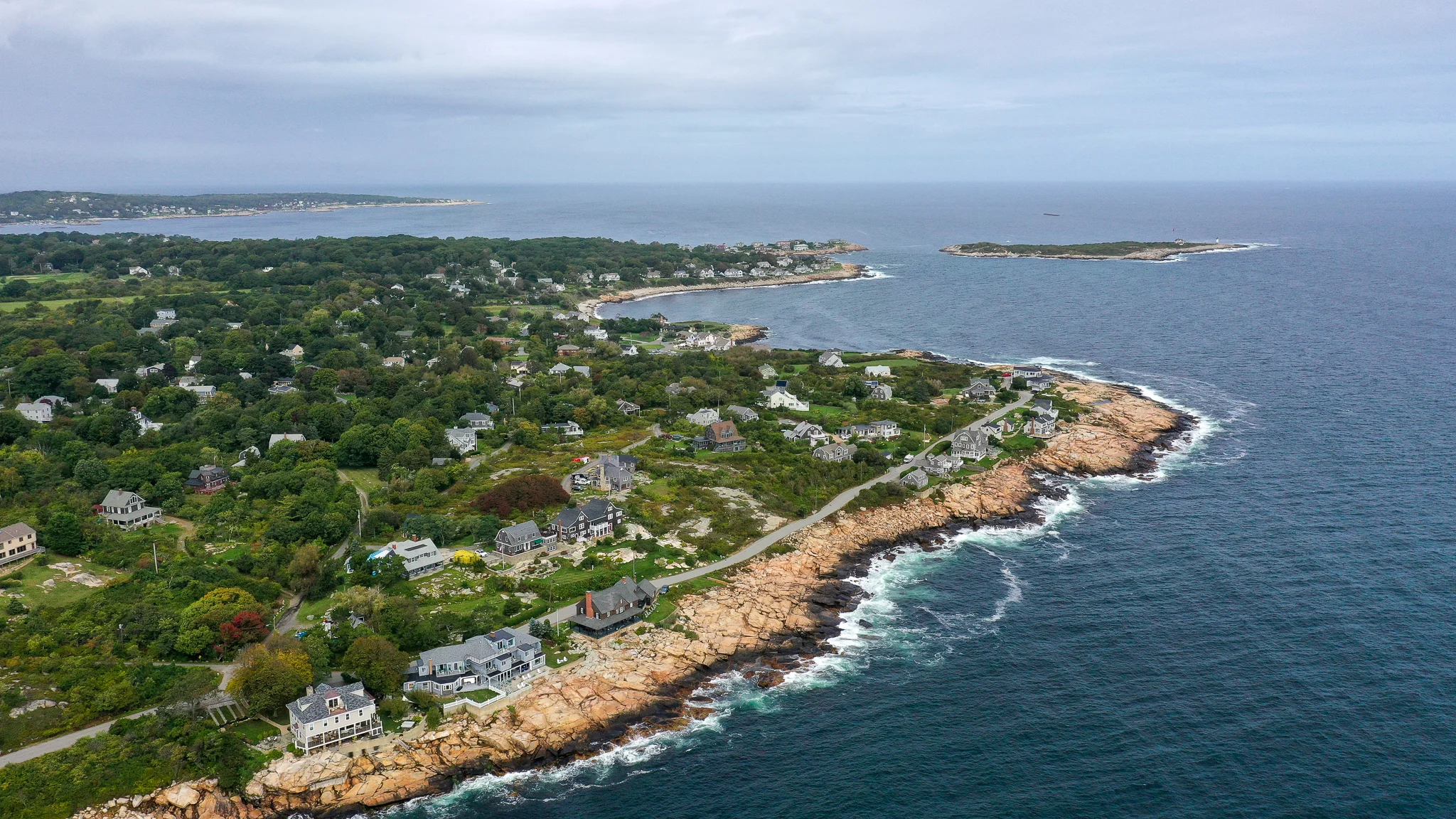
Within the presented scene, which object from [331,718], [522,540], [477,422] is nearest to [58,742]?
[331,718]

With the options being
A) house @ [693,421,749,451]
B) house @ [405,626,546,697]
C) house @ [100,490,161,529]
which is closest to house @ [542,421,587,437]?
house @ [693,421,749,451]

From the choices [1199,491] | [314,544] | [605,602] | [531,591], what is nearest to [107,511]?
[314,544]

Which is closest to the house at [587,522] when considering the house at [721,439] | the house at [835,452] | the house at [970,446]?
the house at [721,439]

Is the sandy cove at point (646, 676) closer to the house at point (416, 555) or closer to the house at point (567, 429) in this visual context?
the house at point (416, 555)

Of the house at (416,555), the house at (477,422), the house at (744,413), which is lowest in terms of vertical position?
the house at (416,555)

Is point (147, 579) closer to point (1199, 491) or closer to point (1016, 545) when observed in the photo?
point (1016, 545)

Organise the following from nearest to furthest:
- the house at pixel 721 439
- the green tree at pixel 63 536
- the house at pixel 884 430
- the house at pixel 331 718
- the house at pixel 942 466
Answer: the house at pixel 331 718 < the green tree at pixel 63 536 < the house at pixel 942 466 < the house at pixel 721 439 < the house at pixel 884 430
